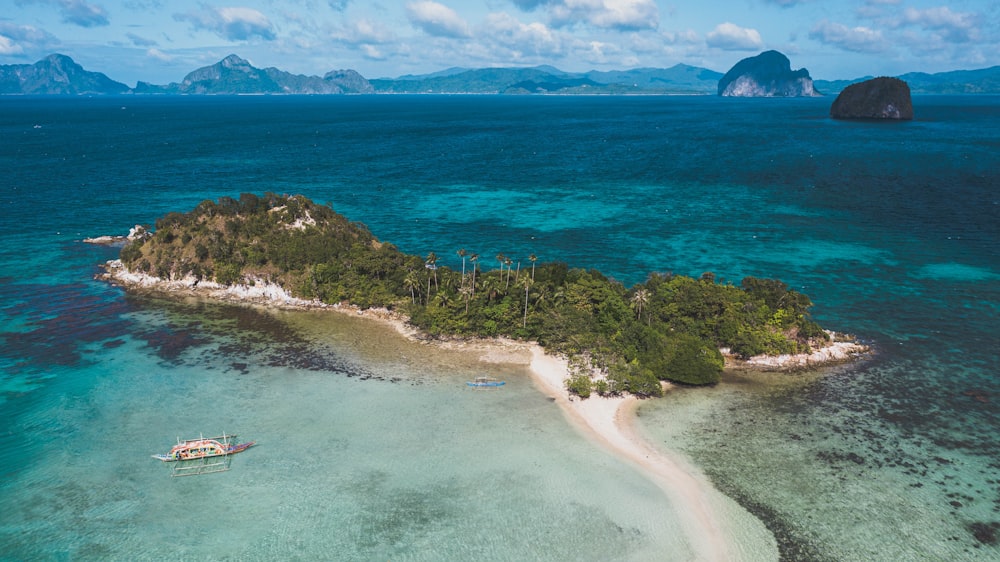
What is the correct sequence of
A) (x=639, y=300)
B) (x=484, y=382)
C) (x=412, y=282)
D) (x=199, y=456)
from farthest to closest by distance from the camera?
(x=412, y=282) → (x=639, y=300) → (x=484, y=382) → (x=199, y=456)

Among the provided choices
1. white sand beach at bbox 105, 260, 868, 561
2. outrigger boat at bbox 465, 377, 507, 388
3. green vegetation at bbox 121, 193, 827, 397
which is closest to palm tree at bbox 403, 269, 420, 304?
green vegetation at bbox 121, 193, 827, 397

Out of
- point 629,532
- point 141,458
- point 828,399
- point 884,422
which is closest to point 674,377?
point 828,399

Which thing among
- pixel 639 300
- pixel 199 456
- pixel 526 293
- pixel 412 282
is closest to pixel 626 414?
pixel 639 300

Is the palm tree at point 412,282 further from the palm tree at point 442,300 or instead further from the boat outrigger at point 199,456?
the boat outrigger at point 199,456

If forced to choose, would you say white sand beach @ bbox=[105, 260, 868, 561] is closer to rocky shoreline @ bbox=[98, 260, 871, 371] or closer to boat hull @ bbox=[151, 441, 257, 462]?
rocky shoreline @ bbox=[98, 260, 871, 371]

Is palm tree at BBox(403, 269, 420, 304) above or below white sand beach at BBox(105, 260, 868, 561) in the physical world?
above

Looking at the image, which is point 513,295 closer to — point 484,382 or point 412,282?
point 412,282
